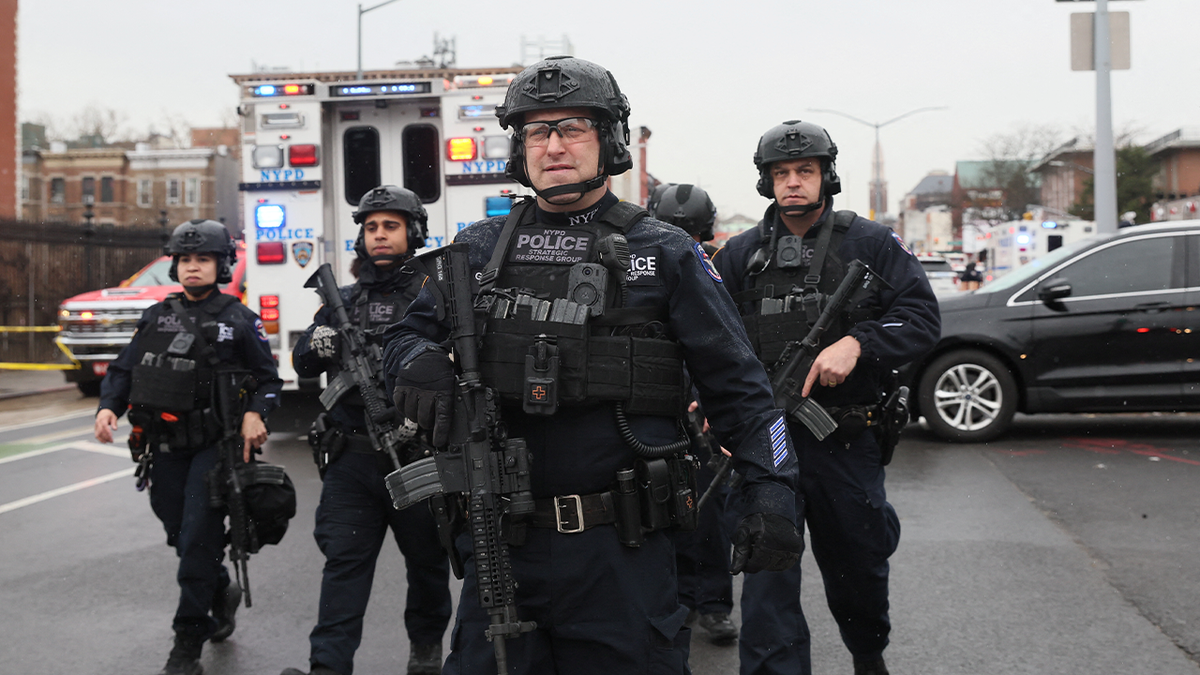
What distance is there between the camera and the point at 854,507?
3.89 m

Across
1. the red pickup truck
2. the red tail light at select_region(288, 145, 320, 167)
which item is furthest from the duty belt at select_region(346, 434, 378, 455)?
the red pickup truck

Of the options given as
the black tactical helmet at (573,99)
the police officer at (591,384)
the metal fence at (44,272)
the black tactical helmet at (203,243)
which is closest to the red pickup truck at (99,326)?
the metal fence at (44,272)

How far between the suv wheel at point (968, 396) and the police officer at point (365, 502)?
5.97 m

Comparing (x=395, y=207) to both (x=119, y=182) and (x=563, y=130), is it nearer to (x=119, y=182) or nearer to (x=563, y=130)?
(x=563, y=130)

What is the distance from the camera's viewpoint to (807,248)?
423 centimetres

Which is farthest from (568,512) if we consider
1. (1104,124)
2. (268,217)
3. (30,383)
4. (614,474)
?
(30,383)

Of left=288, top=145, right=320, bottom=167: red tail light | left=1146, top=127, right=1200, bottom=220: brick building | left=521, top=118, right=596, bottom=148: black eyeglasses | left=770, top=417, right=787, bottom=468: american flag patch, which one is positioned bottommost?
left=770, top=417, right=787, bottom=468: american flag patch

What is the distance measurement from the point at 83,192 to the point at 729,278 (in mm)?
70905

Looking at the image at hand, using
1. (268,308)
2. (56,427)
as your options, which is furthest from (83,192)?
(268,308)

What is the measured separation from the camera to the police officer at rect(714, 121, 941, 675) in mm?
3811

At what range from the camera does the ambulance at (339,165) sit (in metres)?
8.80

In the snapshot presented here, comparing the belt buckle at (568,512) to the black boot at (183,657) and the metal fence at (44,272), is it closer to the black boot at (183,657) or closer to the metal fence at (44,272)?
the black boot at (183,657)

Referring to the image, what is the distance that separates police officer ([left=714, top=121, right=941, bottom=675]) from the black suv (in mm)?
5500

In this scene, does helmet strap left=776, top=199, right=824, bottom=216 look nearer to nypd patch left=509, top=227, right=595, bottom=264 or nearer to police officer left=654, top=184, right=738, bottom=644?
police officer left=654, top=184, right=738, bottom=644
